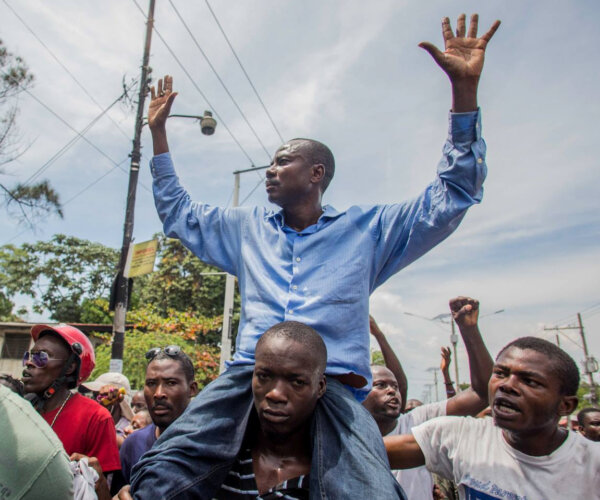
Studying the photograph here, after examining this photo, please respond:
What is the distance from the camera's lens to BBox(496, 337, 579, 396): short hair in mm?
2496

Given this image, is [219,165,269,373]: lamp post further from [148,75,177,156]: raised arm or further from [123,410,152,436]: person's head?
[148,75,177,156]: raised arm

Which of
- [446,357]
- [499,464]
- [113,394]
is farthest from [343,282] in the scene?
[113,394]

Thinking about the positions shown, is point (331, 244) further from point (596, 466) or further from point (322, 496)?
point (596, 466)

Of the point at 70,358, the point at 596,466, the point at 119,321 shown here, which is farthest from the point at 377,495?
the point at 119,321

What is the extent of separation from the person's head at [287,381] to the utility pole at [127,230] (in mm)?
8743

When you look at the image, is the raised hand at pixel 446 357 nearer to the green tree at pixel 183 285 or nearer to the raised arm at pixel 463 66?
the raised arm at pixel 463 66

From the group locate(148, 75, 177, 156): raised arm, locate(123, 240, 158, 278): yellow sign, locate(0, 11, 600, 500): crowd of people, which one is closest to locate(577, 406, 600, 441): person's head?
locate(0, 11, 600, 500): crowd of people

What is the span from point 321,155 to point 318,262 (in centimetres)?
71

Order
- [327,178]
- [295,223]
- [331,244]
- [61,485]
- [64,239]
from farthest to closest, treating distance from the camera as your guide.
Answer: [64,239]
[327,178]
[295,223]
[331,244]
[61,485]

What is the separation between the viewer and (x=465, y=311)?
297 cm

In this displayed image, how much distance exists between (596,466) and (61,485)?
7.50 feet

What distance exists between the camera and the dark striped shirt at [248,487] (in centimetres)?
190

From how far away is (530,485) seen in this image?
2.31 metres

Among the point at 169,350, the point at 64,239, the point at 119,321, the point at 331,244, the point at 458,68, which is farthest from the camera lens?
the point at 64,239
